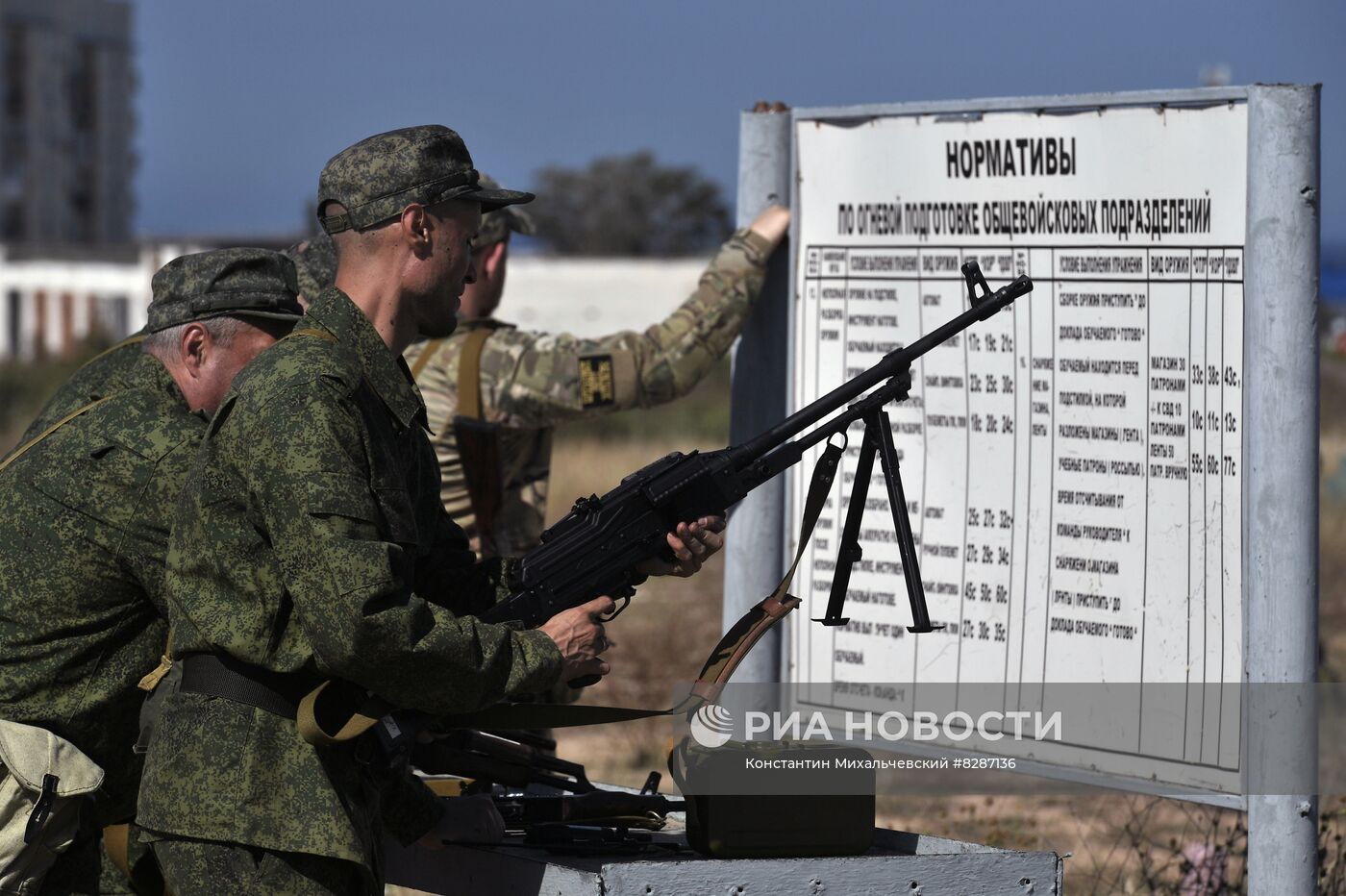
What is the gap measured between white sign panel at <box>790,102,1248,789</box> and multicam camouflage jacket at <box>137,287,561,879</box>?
1446 millimetres

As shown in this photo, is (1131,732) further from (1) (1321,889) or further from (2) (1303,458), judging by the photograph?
(1) (1321,889)

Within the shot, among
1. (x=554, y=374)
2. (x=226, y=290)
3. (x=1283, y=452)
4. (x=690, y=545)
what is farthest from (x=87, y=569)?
(x=1283, y=452)

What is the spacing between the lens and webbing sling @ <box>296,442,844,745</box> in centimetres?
319

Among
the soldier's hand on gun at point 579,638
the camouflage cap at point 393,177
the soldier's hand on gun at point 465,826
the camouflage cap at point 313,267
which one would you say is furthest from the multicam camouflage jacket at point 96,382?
the soldier's hand on gun at point 579,638

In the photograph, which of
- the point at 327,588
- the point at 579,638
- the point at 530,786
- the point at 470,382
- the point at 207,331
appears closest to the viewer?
the point at 327,588

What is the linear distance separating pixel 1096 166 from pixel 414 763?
200 centimetres

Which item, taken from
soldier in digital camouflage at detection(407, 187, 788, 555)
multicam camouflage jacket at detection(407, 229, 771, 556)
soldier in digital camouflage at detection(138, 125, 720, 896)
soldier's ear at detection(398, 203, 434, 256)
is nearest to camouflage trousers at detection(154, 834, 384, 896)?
soldier in digital camouflage at detection(138, 125, 720, 896)

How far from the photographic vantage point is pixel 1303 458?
381cm

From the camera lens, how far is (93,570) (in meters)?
3.80

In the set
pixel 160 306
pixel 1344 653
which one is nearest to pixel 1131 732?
pixel 160 306

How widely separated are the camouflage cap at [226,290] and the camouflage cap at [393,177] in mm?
743

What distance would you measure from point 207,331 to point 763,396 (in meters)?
1.56

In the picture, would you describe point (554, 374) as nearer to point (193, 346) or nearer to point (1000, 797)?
point (193, 346)

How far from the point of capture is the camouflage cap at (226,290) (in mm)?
4121
